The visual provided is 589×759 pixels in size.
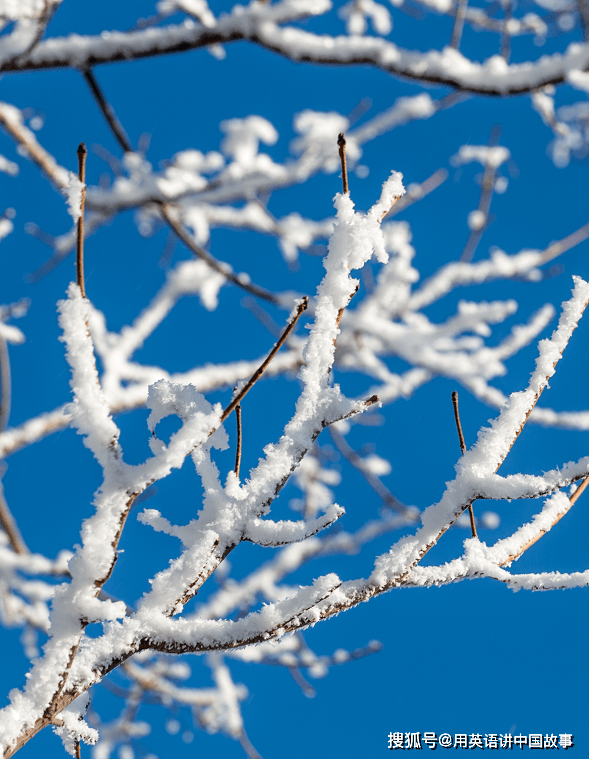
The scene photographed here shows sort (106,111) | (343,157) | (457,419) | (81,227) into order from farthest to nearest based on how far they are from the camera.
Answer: (106,111) < (457,419) < (343,157) < (81,227)

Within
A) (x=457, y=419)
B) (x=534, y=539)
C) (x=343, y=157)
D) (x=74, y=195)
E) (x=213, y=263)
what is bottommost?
(x=534, y=539)

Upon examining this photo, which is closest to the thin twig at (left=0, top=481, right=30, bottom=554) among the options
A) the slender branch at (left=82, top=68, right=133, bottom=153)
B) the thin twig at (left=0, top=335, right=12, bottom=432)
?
the thin twig at (left=0, top=335, right=12, bottom=432)

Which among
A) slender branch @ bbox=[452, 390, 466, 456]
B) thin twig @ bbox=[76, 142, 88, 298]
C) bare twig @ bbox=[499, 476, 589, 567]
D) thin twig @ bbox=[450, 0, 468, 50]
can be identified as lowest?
bare twig @ bbox=[499, 476, 589, 567]

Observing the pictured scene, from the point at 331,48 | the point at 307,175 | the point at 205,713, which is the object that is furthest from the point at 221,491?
the point at 205,713

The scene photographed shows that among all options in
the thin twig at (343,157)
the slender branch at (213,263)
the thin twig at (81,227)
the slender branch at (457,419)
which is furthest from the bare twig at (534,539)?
the slender branch at (213,263)

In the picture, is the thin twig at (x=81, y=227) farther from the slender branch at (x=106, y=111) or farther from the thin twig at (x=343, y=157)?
the slender branch at (x=106, y=111)

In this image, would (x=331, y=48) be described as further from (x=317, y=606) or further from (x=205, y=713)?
(x=205, y=713)

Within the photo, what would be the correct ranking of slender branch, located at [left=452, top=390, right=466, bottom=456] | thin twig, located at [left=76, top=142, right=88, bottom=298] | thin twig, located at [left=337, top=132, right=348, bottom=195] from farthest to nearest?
1. slender branch, located at [left=452, top=390, right=466, bottom=456]
2. thin twig, located at [left=337, top=132, right=348, bottom=195]
3. thin twig, located at [left=76, top=142, right=88, bottom=298]

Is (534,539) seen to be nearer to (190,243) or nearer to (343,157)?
(343,157)

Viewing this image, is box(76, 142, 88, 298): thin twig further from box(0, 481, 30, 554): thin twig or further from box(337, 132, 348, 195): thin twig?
box(0, 481, 30, 554): thin twig

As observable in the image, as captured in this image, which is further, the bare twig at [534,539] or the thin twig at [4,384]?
the thin twig at [4,384]

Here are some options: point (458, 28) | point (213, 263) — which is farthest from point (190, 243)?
point (458, 28)
